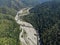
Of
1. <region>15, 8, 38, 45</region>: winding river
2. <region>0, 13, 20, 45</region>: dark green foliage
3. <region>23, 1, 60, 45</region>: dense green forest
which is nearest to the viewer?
<region>0, 13, 20, 45</region>: dark green foliage

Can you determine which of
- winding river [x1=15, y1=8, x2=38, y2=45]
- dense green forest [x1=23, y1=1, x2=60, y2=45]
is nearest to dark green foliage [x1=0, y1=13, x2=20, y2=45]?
winding river [x1=15, y1=8, x2=38, y2=45]

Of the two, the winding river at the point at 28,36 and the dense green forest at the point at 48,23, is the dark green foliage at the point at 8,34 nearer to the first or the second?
the winding river at the point at 28,36

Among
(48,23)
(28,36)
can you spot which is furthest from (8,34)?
(48,23)

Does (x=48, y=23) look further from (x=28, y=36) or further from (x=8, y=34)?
(x=8, y=34)

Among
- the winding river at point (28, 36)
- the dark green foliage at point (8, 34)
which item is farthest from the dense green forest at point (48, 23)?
the dark green foliage at point (8, 34)

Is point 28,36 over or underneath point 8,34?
underneath

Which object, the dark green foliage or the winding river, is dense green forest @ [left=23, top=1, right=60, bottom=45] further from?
the dark green foliage

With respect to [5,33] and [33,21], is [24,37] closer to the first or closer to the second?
[5,33]

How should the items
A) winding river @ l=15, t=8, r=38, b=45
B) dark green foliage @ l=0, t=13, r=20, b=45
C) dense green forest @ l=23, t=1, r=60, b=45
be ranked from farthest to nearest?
winding river @ l=15, t=8, r=38, b=45
dense green forest @ l=23, t=1, r=60, b=45
dark green foliage @ l=0, t=13, r=20, b=45

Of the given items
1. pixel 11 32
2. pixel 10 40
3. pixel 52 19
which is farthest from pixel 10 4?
pixel 10 40
